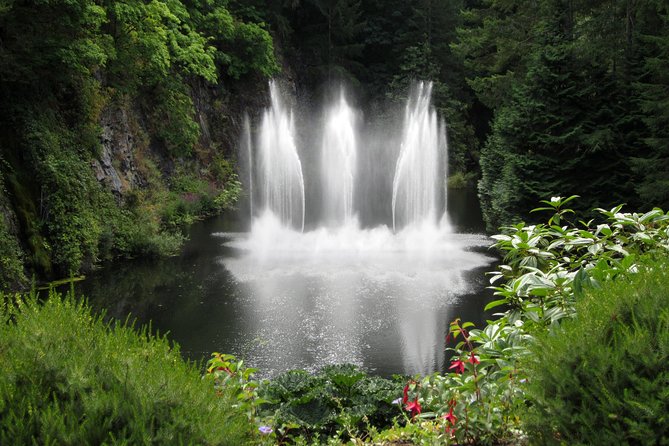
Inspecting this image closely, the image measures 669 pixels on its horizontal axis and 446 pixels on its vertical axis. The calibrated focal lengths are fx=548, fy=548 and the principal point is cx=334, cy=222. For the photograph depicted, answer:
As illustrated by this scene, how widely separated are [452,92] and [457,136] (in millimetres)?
3258

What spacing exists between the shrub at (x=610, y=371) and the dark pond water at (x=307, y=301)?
17.6 feet

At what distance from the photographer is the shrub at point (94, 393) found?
209 centimetres

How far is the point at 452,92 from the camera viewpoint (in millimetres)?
36469

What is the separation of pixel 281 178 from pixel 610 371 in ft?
76.8

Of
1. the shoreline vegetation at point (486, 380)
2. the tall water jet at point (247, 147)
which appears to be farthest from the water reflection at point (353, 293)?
the tall water jet at point (247, 147)

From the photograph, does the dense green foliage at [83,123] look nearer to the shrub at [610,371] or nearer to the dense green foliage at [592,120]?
the shrub at [610,371]

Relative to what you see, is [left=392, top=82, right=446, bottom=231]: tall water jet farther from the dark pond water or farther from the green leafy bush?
the green leafy bush

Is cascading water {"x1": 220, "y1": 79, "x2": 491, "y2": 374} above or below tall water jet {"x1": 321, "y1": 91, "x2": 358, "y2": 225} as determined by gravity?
below

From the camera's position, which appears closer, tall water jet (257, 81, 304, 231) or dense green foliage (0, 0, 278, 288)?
dense green foliage (0, 0, 278, 288)

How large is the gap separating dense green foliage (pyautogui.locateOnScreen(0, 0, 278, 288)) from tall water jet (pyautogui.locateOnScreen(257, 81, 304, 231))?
4219 mm

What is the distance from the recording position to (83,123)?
14.2 m

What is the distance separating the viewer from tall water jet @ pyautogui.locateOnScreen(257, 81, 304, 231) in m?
24.2

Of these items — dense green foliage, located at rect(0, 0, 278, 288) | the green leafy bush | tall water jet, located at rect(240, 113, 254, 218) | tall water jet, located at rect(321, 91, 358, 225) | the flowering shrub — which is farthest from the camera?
tall water jet, located at rect(240, 113, 254, 218)

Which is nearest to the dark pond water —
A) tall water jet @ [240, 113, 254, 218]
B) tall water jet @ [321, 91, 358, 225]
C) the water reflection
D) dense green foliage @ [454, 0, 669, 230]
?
the water reflection
